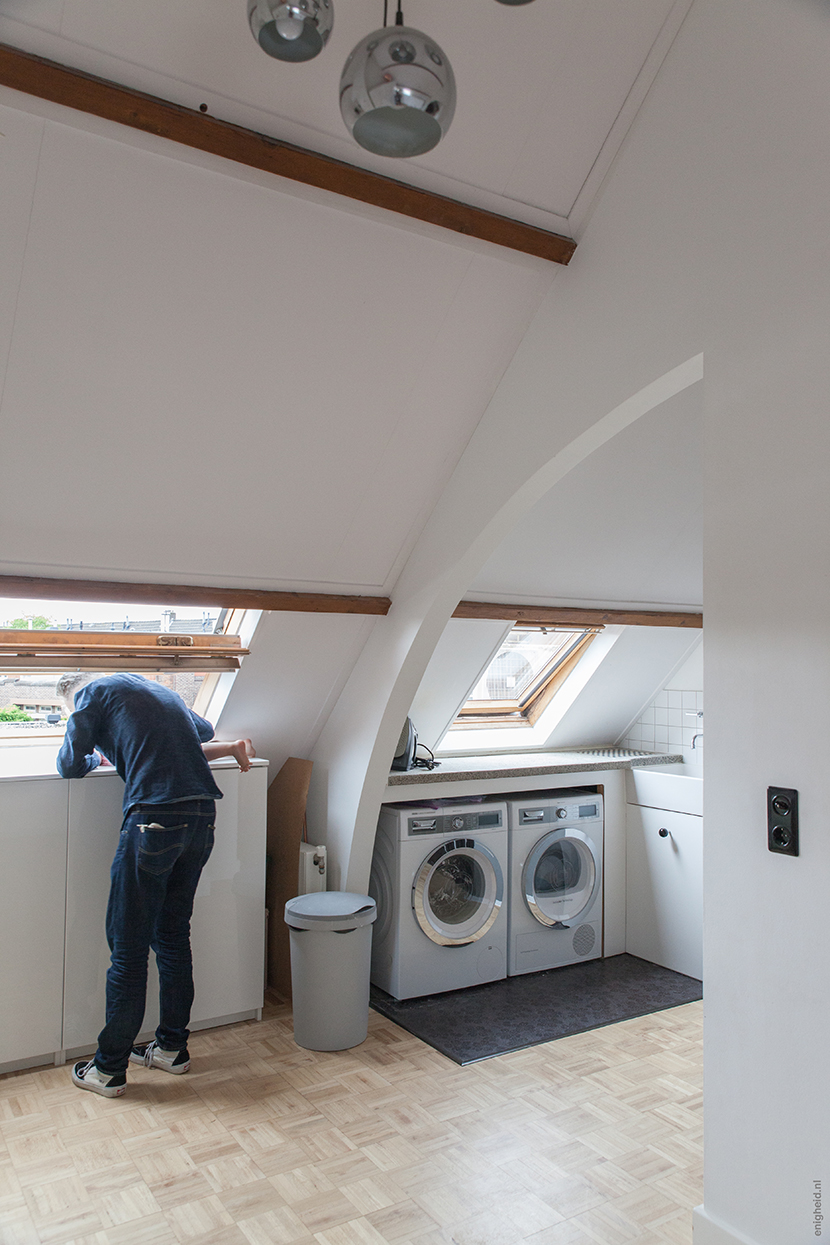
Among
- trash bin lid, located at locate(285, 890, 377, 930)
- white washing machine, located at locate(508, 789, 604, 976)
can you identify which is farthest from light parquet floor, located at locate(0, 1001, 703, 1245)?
white washing machine, located at locate(508, 789, 604, 976)

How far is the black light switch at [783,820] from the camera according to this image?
198 cm

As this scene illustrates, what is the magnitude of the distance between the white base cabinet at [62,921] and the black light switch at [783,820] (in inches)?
92.9

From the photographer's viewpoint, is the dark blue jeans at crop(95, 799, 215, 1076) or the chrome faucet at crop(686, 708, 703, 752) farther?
the chrome faucet at crop(686, 708, 703, 752)

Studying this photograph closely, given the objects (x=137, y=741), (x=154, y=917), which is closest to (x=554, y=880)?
(x=154, y=917)

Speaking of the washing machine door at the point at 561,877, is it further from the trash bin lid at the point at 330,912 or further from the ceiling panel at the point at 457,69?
the ceiling panel at the point at 457,69

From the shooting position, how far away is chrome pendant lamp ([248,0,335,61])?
149 centimetres

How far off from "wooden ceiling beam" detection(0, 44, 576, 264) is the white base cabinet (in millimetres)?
2234

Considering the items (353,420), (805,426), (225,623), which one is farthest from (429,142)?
(225,623)

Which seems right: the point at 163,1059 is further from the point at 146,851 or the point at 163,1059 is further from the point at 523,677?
the point at 523,677

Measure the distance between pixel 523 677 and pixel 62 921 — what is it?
282cm

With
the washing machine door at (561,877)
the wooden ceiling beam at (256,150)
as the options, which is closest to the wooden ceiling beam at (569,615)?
the washing machine door at (561,877)

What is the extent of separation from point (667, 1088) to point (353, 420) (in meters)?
2.62

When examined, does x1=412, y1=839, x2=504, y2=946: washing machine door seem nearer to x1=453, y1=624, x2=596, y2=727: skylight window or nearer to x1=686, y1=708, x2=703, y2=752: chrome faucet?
x1=453, y1=624, x2=596, y2=727: skylight window

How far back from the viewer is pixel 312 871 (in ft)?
13.1
